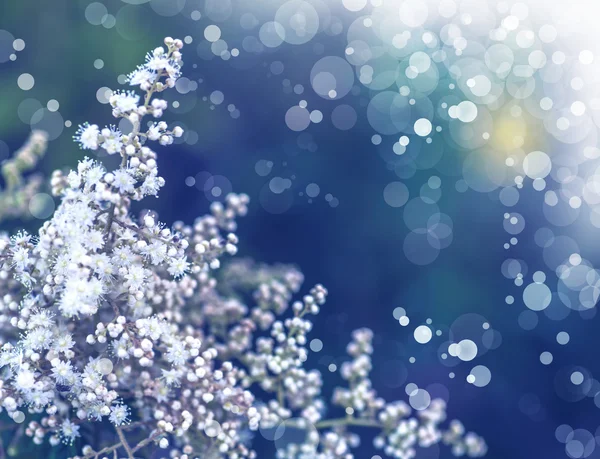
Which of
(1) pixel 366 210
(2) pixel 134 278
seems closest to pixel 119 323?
(2) pixel 134 278

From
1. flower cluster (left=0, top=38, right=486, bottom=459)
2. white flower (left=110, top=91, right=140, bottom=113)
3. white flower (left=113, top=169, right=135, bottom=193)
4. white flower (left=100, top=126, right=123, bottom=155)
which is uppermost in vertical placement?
white flower (left=110, top=91, right=140, bottom=113)

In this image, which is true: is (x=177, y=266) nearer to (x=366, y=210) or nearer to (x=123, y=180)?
(x=123, y=180)

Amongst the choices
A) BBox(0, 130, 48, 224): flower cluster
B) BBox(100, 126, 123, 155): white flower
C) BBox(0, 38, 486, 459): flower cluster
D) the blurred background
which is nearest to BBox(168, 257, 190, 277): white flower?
BBox(0, 38, 486, 459): flower cluster

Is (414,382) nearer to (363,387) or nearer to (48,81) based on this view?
(363,387)

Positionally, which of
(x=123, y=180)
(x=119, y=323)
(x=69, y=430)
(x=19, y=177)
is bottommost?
(x=69, y=430)

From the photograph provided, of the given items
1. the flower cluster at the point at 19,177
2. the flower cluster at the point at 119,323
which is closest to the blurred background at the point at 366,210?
the flower cluster at the point at 19,177

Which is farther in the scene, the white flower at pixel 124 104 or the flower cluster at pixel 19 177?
the flower cluster at pixel 19 177

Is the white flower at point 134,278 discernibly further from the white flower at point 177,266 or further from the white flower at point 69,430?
the white flower at point 69,430

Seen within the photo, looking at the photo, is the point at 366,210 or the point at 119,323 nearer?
the point at 119,323

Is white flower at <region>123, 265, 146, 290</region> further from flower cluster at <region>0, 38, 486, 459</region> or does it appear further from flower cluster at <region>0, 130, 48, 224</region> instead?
flower cluster at <region>0, 130, 48, 224</region>
